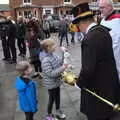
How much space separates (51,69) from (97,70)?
2.41 m

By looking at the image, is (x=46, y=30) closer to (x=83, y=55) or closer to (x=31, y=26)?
(x=31, y=26)

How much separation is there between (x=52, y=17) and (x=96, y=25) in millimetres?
37347

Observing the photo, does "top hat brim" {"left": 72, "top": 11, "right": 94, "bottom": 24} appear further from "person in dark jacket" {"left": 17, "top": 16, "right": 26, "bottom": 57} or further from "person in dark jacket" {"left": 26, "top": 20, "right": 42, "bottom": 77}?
"person in dark jacket" {"left": 17, "top": 16, "right": 26, "bottom": 57}

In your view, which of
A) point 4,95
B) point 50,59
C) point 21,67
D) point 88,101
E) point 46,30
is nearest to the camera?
point 88,101

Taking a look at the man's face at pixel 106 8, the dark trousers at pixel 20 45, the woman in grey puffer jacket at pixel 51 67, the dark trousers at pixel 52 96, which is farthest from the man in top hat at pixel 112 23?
the dark trousers at pixel 20 45

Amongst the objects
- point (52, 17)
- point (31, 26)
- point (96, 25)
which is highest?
point (96, 25)


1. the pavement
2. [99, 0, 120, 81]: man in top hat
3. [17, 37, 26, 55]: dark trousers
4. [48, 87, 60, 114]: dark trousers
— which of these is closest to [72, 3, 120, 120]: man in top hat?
[99, 0, 120, 81]: man in top hat

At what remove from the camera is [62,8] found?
2016 inches

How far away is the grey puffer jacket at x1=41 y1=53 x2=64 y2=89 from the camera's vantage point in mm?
6281

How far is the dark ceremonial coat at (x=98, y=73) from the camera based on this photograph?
3871 millimetres

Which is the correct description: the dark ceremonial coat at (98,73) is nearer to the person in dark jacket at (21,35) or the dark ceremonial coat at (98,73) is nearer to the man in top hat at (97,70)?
the man in top hat at (97,70)

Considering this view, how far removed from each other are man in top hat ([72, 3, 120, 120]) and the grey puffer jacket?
207cm

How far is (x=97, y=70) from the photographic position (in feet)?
12.9

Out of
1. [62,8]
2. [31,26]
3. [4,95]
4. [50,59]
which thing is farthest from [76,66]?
[62,8]
